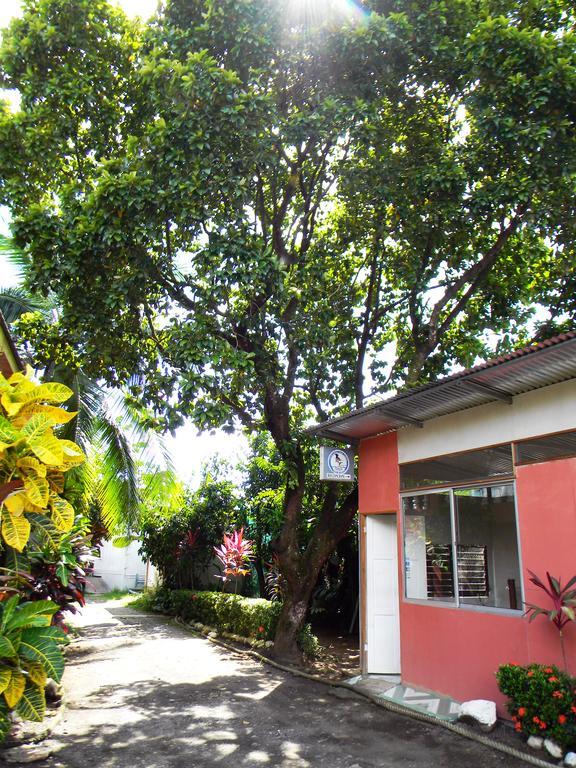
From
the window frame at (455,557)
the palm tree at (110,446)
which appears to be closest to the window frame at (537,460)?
the window frame at (455,557)

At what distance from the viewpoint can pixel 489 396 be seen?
23.5 ft

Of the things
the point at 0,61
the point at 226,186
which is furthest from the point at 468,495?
the point at 0,61

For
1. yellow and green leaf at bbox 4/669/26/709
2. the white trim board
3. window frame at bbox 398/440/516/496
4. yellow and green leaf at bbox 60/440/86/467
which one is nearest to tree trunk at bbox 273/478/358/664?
window frame at bbox 398/440/516/496

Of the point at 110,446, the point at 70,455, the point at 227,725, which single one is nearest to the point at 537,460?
the point at 227,725

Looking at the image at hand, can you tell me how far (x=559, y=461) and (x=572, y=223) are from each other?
4.63 metres

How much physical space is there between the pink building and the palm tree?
15.9 ft

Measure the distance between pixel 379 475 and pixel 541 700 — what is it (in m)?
4.14

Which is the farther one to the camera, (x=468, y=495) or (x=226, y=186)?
(x=226, y=186)

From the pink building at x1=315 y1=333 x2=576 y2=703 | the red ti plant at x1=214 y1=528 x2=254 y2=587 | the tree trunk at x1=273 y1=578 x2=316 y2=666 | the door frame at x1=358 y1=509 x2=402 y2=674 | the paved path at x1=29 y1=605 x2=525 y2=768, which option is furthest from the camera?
the red ti plant at x1=214 y1=528 x2=254 y2=587

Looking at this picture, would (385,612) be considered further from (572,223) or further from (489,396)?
(572,223)

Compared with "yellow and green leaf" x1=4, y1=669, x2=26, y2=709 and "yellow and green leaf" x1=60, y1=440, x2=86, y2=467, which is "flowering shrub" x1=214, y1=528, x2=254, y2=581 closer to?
→ "yellow and green leaf" x1=4, y1=669, x2=26, y2=709

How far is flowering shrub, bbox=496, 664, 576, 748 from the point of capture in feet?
18.0

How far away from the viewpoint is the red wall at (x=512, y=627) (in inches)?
246

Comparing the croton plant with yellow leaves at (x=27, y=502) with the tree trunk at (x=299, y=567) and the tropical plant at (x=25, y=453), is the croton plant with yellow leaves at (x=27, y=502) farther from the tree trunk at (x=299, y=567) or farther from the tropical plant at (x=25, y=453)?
the tree trunk at (x=299, y=567)
